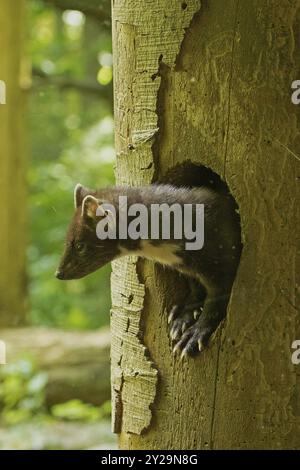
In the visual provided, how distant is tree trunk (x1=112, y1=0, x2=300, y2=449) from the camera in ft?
11.0

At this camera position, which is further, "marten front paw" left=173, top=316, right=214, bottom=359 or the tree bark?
the tree bark

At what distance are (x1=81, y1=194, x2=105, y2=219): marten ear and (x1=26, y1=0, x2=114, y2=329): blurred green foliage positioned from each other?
130 inches

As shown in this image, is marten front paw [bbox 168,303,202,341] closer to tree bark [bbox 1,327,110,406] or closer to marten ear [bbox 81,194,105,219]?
marten ear [bbox 81,194,105,219]

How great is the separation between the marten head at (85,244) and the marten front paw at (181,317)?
0.40m

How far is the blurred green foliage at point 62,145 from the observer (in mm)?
7676

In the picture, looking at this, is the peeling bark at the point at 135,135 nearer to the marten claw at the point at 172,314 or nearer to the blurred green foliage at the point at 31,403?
the marten claw at the point at 172,314

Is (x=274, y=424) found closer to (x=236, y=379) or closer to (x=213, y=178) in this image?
(x=236, y=379)

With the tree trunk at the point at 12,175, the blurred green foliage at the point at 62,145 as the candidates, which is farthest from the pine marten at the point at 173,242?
the tree trunk at the point at 12,175

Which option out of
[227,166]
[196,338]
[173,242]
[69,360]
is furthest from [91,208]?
[69,360]

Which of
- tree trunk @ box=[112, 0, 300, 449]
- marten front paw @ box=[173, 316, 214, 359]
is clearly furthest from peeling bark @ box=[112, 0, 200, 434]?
marten front paw @ box=[173, 316, 214, 359]

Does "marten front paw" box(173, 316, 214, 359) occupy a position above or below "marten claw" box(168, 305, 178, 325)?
below

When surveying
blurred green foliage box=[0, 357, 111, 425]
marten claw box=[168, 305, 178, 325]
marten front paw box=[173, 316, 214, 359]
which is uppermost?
marten claw box=[168, 305, 178, 325]
